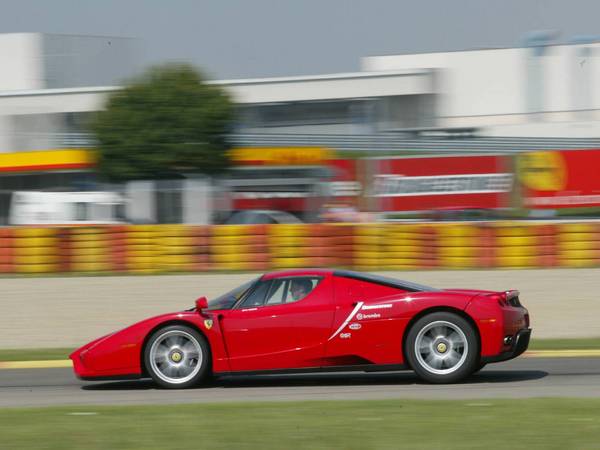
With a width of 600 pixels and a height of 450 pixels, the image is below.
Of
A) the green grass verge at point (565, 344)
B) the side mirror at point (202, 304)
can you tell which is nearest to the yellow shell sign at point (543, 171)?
the green grass verge at point (565, 344)

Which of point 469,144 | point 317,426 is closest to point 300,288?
point 317,426

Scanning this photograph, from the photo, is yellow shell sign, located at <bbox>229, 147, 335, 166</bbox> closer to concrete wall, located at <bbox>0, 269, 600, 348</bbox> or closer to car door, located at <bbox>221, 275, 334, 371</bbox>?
concrete wall, located at <bbox>0, 269, 600, 348</bbox>

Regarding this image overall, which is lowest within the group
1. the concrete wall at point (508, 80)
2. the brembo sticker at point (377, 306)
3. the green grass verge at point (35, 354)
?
the green grass verge at point (35, 354)

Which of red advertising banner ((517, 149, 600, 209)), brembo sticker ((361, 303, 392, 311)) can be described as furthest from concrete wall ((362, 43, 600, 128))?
brembo sticker ((361, 303, 392, 311))

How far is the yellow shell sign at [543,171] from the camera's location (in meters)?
28.1

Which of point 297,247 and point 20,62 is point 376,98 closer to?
point 20,62

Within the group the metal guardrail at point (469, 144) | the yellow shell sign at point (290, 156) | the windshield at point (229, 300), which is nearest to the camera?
the windshield at point (229, 300)

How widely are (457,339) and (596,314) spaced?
6.79 meters

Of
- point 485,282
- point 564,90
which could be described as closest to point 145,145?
point 485,282

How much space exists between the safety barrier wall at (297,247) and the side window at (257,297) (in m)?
10.8

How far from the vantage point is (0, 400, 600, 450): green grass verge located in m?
5.17

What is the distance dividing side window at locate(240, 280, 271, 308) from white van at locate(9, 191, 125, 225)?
19.1 meters

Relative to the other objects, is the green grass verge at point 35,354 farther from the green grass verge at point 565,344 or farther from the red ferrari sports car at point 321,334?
the green grass verge at point 565,344

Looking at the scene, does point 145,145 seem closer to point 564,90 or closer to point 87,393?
point 87,393
